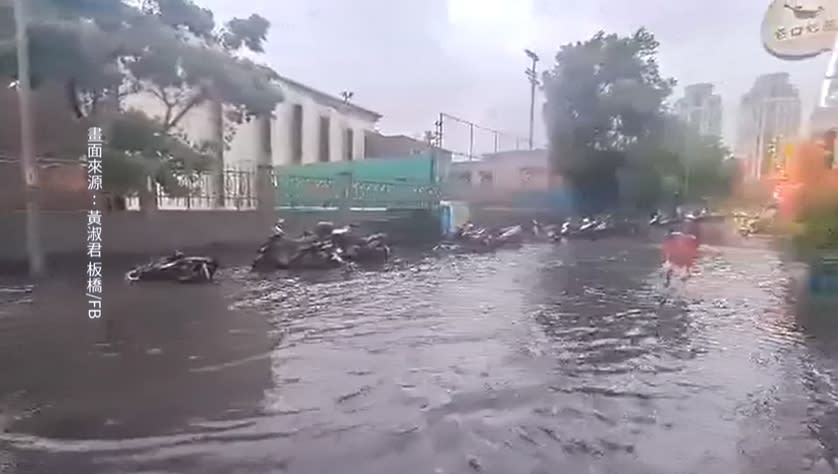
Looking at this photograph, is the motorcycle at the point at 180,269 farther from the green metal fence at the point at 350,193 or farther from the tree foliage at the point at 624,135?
the tree foliage at the point at 624,135

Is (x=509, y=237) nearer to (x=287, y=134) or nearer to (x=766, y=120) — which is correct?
(x=287, y=134)

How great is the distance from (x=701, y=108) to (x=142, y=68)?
5.39 ft

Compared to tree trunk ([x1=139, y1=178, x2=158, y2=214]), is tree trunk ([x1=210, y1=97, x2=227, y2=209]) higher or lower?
tree trunk ([x1=210, y1=97, x2=227, y2=209])

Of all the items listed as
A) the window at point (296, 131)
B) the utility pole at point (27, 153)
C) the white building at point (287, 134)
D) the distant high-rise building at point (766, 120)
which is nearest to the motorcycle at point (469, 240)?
the white building at point (287, 134)

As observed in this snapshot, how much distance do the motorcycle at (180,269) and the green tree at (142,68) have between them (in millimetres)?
220

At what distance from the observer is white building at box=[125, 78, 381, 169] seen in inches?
74.7

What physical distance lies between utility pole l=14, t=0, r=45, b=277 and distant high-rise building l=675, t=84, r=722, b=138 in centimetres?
187

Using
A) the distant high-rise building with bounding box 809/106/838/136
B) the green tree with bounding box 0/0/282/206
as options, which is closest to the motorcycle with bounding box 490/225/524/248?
the green tree with bounding box 0/0/282/206

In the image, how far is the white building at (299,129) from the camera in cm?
190

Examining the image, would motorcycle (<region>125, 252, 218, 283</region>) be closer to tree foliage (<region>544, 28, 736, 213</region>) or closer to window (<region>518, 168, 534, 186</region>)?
window (<region>518, 168, 534, 186</region>)

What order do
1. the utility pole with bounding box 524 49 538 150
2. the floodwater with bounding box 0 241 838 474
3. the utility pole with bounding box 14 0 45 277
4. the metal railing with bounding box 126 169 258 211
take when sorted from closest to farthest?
1. the floodwater with bounding box 0 241 838 474
2. the utility pole with bounding box 14 0 45 277
3. the metal railing with bounding box 126 169 258 211
4. the utility pole with bounding box 524 49 538 150

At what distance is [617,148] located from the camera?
209cm

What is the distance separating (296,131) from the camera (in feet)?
6.34

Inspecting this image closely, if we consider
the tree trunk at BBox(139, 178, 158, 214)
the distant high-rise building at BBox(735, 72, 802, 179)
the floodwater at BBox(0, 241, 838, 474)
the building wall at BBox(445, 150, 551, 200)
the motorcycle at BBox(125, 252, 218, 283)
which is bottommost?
the floodwater at BBox(0, 241, 838, 474)
